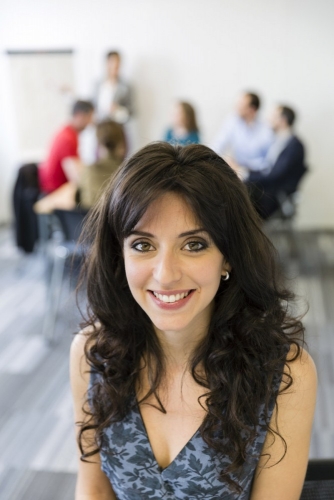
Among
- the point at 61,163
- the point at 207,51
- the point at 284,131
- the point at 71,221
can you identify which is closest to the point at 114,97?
the point at 207,51

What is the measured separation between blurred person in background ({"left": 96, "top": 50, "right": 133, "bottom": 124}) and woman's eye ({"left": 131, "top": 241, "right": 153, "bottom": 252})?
427cm

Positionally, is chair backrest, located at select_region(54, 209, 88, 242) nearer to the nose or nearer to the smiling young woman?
the smiling young woman

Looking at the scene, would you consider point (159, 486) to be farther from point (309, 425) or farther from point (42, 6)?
point (42, 6)

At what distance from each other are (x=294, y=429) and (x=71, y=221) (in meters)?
2.17

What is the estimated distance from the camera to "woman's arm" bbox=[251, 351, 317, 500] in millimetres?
1058

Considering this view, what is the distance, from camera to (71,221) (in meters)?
3.01

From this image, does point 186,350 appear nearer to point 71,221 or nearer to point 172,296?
point 172,296

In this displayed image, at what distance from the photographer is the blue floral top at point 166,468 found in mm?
1066

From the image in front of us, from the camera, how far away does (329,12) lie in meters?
4.80

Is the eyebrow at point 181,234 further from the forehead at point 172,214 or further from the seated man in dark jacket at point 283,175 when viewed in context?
the seated man in dark jacket at point 283,175

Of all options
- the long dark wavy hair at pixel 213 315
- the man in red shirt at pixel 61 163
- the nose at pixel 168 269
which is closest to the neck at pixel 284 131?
the man in red shirt at pixel 61 163

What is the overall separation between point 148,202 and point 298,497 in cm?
67

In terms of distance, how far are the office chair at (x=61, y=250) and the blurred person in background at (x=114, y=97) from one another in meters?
2.07

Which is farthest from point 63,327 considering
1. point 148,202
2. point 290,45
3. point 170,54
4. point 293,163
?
point 290,45
